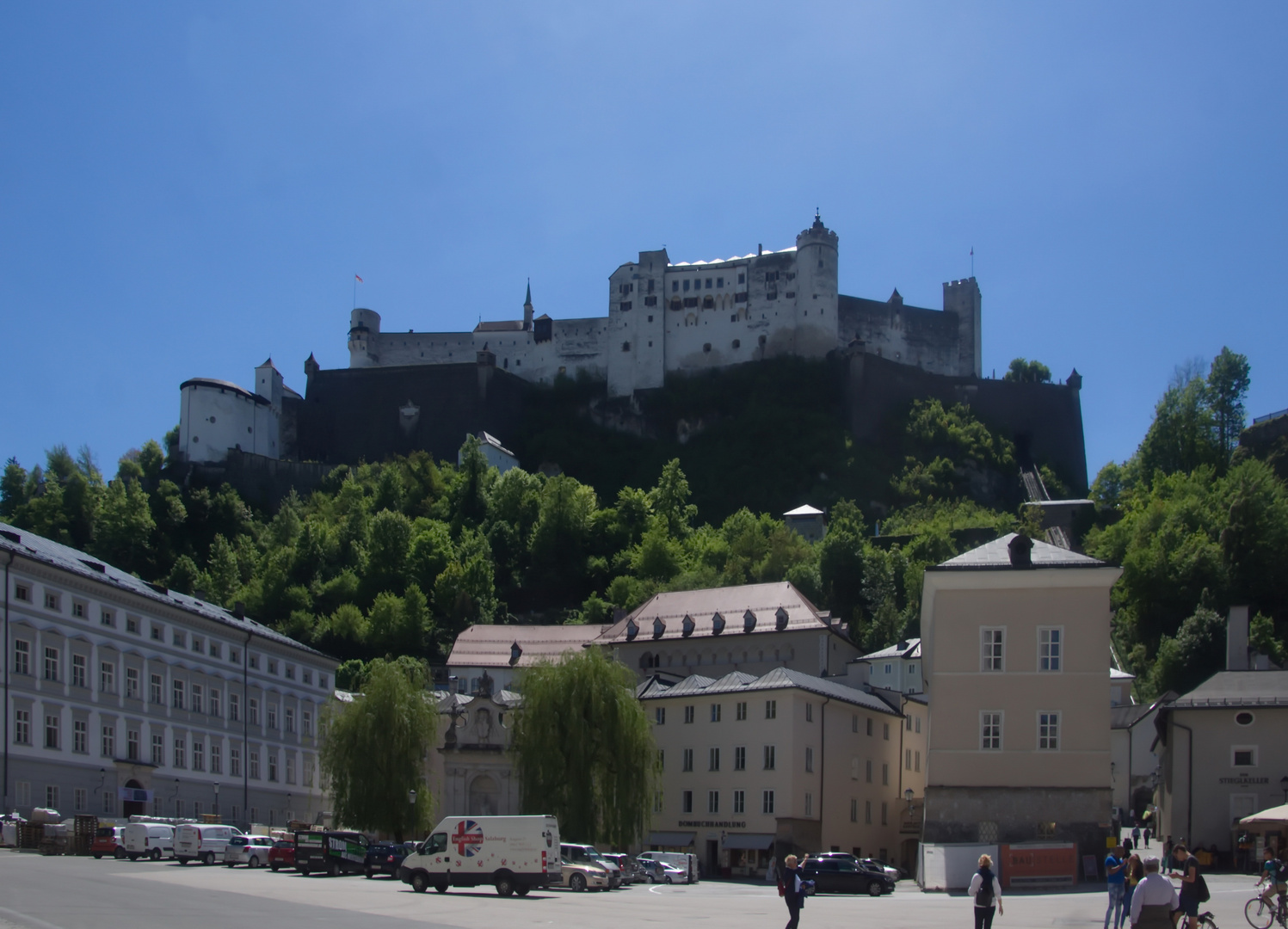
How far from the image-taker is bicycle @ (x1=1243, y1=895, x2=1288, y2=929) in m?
23.6

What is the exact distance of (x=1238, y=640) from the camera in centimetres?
5478

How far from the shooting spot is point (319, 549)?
10694 cm

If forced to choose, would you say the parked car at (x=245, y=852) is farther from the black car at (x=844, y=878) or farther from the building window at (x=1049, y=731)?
the building window at (x=1049, y=731)

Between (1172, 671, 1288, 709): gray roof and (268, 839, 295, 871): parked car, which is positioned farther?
(1172, 671, 1288, 709): gray roof

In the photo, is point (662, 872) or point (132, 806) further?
point (132, 806)

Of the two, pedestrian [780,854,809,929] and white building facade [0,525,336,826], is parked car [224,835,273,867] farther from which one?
pedestrian [780,854,809,929]

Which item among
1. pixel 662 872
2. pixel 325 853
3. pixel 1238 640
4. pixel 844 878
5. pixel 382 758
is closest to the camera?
pixel 844 878

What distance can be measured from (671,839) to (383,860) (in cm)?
1745

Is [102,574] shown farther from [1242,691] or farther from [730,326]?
[730,326]

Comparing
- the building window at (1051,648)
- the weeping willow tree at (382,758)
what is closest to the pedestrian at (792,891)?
the building window at (1051,648)

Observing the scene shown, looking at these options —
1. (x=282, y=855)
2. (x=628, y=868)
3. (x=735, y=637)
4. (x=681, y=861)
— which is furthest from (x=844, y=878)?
(x=735, y=637)

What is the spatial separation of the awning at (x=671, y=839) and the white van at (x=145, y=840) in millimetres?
19688

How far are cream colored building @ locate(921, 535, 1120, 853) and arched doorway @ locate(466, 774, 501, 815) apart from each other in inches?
998

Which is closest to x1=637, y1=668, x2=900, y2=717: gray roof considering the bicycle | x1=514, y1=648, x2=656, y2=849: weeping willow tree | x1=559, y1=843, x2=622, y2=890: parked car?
x1=514, y1=648, x2=656, y2=849: weeping willow tree
